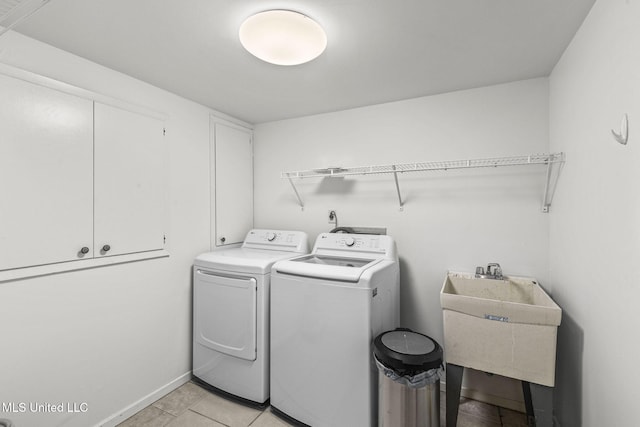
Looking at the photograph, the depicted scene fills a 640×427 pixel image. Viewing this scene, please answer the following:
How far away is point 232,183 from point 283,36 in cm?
170

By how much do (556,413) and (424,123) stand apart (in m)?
2.15

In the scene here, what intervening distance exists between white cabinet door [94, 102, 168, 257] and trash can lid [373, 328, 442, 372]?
5.63 ft

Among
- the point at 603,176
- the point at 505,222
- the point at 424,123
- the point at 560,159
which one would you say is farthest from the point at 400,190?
the point at 603,176

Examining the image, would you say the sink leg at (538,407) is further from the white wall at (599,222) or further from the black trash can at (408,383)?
the black trash can at (408,383)

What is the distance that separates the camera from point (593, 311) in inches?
51.6

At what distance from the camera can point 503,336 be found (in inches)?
59.5

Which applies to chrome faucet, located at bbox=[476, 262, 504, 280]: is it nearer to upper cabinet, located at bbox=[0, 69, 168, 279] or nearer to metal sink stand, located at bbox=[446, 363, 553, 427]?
metal sink stand, located at bbox=[446, 363, 553, 427]

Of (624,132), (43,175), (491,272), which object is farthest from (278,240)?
(624,132)

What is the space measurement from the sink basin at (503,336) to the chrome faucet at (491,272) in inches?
11.6

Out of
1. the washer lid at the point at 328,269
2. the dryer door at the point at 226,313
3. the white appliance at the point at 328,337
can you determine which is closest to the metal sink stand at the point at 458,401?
the white appliance at the point at 328,337

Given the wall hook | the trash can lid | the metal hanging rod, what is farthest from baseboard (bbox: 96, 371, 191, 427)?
the wall hook

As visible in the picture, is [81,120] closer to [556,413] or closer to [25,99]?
[25,99]

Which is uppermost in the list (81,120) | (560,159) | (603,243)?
(81,120)

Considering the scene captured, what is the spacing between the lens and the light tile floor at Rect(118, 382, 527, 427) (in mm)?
1872
